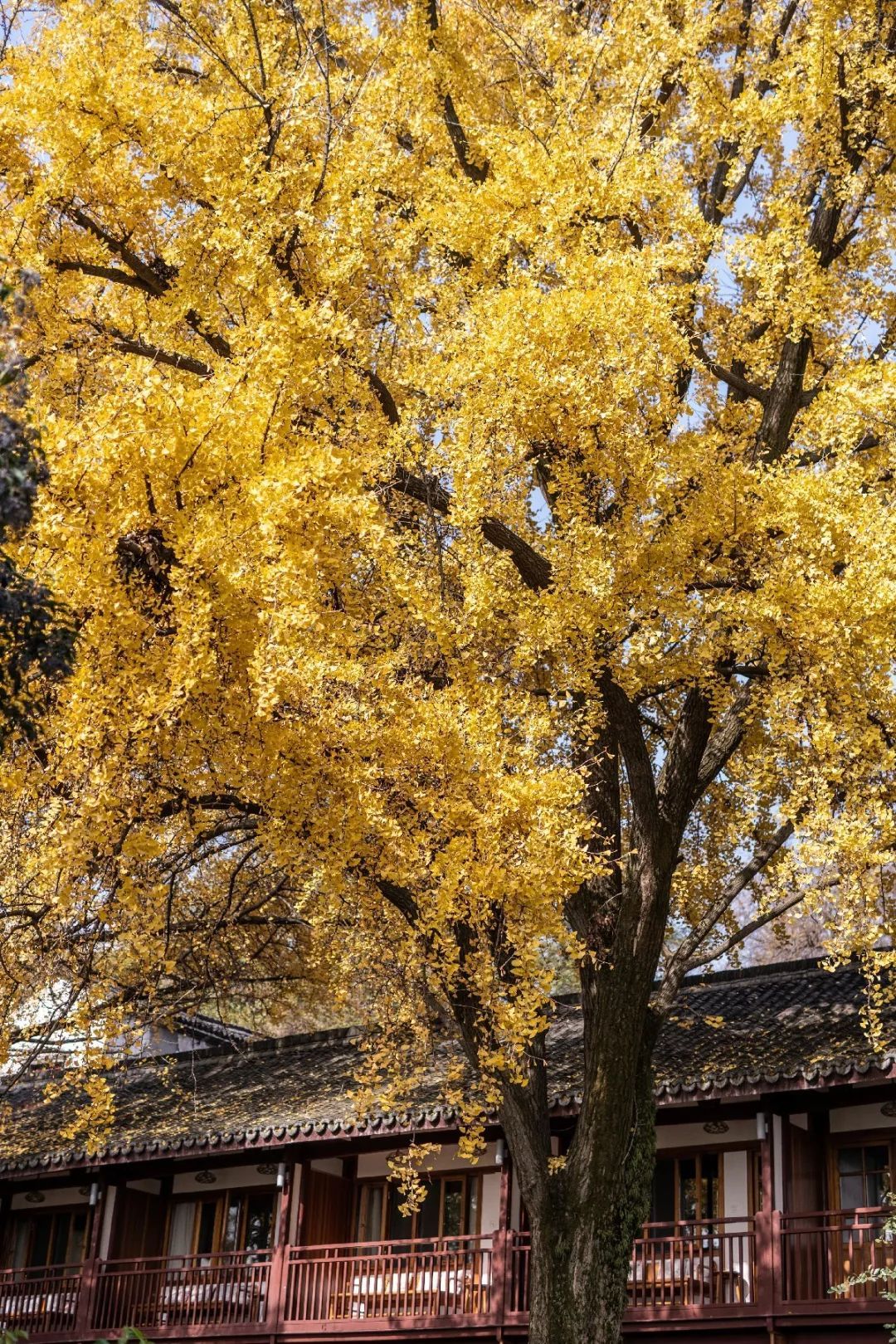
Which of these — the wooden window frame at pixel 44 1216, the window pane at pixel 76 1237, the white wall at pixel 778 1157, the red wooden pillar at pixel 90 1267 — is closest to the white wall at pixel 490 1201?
the white wall at pixel 778 1157

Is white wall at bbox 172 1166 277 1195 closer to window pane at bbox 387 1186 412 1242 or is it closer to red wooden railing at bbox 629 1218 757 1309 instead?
window pane at bbox 387 1186 412 1242

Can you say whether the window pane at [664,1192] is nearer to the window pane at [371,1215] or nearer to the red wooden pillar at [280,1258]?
the window pane at [371,1215]

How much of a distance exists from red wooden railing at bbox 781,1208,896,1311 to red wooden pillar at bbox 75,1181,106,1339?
9.55m

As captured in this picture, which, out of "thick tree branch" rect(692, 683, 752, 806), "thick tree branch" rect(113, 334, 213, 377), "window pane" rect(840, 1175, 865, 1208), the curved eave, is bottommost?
"window pane" rect(840, 1175, 865, 1208)

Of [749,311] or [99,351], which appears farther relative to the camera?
[749,311]

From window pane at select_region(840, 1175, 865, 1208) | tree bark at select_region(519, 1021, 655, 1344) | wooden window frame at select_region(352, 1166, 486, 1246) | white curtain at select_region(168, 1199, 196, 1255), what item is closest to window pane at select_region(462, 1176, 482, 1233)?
wooden window frame at select_region(352, 1166, 486, 1246)

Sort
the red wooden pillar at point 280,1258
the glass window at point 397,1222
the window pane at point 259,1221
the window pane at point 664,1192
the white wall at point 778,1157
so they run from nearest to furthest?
the white wall at point 778,1157 < the window pane at point 664,1192 < the red wooden pillar at point 280,1258 < the glass window at point 397,1222 < the window pane at point 259,1221

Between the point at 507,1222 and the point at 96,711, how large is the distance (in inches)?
396

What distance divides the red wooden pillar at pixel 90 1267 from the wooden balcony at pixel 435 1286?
0.07 ft

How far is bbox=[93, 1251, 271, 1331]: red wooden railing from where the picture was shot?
18406 millimetres

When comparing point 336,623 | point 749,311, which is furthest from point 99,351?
point 749,311

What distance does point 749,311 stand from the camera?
13617 millimetres

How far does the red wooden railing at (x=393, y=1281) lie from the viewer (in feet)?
55.3

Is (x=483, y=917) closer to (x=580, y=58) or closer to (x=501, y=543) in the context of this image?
(x=501, y=543)
